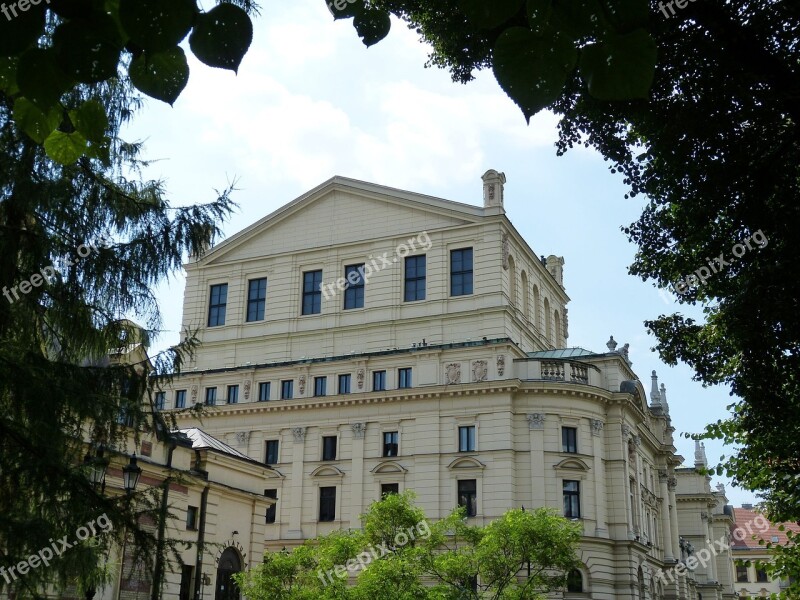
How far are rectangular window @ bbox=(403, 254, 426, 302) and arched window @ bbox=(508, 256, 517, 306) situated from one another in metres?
4.53

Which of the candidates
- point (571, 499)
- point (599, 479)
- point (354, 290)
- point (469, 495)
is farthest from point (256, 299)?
point (599, 479)

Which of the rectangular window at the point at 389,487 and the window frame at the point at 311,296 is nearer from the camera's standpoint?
the rectangular window at the point at 389,487

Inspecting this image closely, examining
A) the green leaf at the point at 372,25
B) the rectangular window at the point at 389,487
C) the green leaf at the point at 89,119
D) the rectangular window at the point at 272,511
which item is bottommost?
the green leaf at the point at 89,119

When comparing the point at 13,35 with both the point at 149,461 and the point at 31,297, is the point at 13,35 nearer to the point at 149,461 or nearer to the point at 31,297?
the point at 31,297

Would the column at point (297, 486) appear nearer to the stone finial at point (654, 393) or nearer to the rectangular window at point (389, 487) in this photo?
the rectangular window at point (389, 487)

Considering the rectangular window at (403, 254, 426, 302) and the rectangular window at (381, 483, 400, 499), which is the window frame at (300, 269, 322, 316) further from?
the rectangular window at (381, 483, 400, 499)

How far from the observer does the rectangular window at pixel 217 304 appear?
171 feet

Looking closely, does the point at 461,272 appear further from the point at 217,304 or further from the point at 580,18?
the point at 580,18

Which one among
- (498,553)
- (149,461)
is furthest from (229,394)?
(149,461)

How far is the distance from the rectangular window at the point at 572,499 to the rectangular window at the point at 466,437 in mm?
4939

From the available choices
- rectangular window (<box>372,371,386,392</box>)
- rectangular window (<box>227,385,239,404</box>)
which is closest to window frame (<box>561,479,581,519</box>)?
rectangular window (<box>372,371,386,392</box>)

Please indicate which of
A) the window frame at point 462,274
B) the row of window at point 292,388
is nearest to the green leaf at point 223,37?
the row of window at point 292,388

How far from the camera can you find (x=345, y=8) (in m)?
3.48

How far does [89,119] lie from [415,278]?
44.5m
